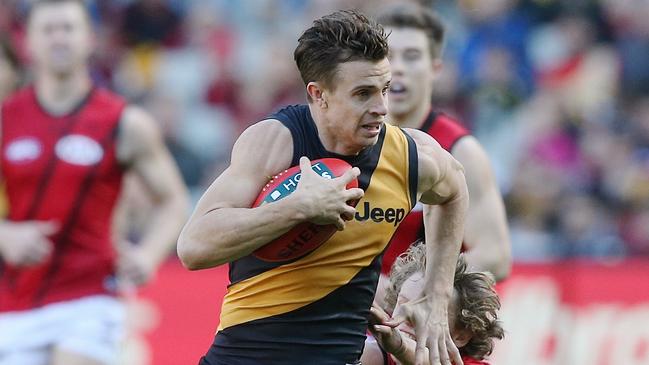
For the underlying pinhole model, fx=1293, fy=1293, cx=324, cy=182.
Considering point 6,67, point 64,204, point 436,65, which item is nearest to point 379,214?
point 436,65

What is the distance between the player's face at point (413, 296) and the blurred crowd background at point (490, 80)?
266 inches

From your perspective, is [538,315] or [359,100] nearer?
[359,100]

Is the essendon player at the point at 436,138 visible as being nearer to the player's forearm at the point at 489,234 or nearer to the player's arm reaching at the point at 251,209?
the player's forearm at the point at 489,234

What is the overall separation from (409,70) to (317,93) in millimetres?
2389

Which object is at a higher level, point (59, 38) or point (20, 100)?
point (59, 38)

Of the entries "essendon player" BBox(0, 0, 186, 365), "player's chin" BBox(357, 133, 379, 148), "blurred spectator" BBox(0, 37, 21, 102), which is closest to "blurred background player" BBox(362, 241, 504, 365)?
"player's chin" BBox(357, 133, 379, 148)

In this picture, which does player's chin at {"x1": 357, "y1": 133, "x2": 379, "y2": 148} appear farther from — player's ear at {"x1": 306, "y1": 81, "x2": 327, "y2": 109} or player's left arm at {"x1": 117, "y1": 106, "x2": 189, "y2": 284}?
player's left arm at {"x1": 117, "y1": 106, "x2": 189, "y2": 284}

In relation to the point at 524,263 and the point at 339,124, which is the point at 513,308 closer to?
the point at 524,263

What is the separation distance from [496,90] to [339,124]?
28.7ft

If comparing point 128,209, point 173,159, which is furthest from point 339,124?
point 173,159

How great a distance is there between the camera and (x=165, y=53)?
1395 cm

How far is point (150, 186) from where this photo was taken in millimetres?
8281

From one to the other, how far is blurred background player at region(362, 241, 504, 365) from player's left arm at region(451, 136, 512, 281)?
1.39 m

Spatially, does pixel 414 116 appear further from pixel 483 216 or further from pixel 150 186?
pixel 150 186
